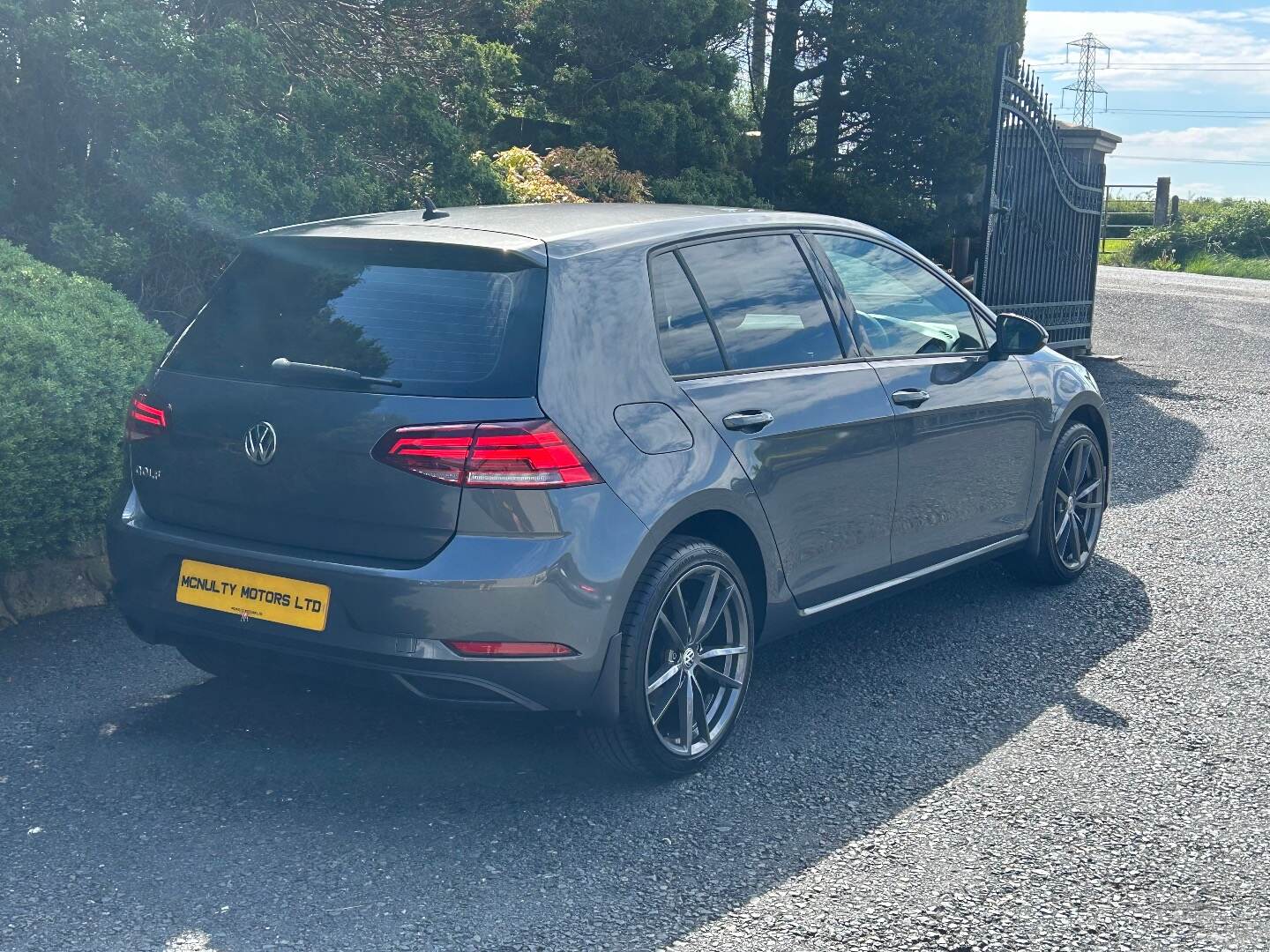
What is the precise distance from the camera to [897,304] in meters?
5.67

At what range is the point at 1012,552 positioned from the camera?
6410 mm

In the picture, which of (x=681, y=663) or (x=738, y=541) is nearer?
(x=681, y=663)

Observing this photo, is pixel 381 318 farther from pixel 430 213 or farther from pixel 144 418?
pixel 144 418

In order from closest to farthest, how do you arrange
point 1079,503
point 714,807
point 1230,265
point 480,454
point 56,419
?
point 480,454 < point 714,807 < point 56,419 < point 1079,503 < point 1230,265

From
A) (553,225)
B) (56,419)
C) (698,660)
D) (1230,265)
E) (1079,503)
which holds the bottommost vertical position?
(698,660)

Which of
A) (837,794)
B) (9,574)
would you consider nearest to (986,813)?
(837,794)

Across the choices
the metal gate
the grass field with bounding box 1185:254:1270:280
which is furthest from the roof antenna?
the grass field with bounding box 1185:254:1270:280

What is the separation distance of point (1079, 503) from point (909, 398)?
5.84 feet

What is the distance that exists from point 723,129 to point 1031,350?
313 inches

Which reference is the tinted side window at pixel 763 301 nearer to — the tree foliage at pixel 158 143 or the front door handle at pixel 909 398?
the front door handle at pixel 909 398

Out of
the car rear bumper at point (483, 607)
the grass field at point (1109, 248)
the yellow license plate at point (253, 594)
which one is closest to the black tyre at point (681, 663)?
the car rear bumper at point (483, 607)

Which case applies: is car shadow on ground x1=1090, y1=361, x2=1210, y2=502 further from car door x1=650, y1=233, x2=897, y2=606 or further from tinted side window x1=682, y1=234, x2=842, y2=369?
tinted side window x1=682, y1=234, x2=842, y2=369

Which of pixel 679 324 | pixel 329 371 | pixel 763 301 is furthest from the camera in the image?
pixel 763 301

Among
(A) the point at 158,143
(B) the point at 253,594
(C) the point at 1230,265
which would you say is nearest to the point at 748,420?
(B) the point at 253,594
